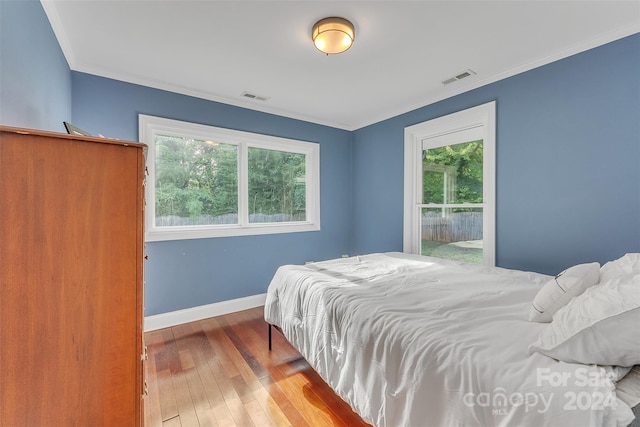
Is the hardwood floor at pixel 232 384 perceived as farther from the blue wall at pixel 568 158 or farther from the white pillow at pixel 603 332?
the blue wall at pixel 568 158

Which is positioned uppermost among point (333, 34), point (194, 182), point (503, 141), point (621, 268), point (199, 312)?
point (333, 34)

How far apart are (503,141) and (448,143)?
0.63 metres

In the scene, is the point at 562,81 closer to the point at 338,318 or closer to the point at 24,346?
the point at 338,318

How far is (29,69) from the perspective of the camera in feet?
5.00

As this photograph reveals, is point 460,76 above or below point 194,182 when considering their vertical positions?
above

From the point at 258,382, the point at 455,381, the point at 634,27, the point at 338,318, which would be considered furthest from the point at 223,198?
the point at 634,27

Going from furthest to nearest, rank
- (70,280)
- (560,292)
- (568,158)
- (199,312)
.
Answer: (199,312), (568,158), (560,292), (70,280)

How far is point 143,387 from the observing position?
3.80ft

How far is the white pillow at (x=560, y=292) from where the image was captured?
124 centimetres

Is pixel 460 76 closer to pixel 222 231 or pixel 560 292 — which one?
pixel 560 292

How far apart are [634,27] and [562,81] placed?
454 mm

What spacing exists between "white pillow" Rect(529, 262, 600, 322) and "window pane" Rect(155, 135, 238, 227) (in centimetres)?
301

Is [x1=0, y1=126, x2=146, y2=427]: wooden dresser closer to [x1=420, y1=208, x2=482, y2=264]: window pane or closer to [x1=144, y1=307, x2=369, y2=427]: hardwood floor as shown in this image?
[x1=144, y1=307, x2=369, y2=427]: hardwood floor

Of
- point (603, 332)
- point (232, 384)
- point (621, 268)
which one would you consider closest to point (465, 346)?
point (603, 332)
